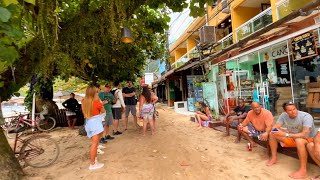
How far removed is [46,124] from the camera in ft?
38.2

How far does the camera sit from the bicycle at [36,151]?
4971mm

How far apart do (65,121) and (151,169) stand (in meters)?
9.10

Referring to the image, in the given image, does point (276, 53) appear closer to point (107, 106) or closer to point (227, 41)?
point (227, 41)

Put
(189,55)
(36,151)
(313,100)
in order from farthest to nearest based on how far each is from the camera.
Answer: (189,55), (313,100), (36,151)

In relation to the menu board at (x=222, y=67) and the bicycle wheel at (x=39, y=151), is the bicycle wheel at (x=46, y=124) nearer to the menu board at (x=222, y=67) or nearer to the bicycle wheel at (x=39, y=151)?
the bicycle wheel at (x=39, y=151)

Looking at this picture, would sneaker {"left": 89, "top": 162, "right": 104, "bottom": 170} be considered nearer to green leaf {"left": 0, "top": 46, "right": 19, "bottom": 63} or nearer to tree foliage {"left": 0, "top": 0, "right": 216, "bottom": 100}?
tree foliage {"left": 0, "top": 0, "right": 216, "bottom": 100}

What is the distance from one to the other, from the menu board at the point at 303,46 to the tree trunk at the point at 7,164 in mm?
7681

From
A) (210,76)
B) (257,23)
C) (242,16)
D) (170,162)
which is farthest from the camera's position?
(210,76)

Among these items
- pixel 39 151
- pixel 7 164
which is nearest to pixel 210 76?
pixel 39 151

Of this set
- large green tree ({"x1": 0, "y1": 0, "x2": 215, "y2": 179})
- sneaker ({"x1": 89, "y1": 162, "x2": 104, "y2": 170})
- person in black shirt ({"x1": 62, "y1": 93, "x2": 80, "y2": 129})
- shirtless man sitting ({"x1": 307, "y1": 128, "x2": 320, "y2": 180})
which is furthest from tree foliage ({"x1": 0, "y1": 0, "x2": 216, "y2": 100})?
person in black shirt ({"x1": 62, "y1": 93, "x2": 80, "y2": 129})

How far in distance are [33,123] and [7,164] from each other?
7497 mm

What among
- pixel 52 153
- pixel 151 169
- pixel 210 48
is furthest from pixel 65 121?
pixel 151 169

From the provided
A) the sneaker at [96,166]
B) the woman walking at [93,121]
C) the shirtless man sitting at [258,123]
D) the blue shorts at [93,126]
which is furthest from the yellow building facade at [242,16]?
the sneaker at [96,166]

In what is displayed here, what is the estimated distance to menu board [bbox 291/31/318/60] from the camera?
6844 millimetres
